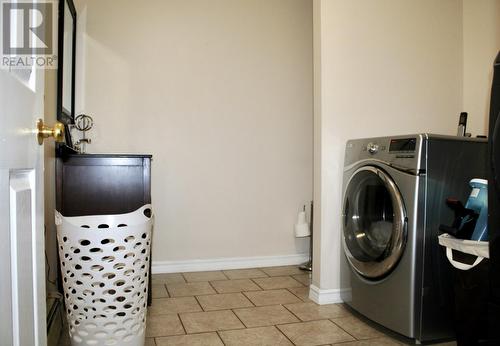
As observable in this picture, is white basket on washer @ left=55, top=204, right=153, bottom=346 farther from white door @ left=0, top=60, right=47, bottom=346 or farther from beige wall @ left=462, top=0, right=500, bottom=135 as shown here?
beige wall @ left=462, top=0, right=500, bottom=135

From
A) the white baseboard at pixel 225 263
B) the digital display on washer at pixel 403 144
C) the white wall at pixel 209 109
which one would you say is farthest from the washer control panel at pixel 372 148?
the white baseboard at pixel 225 263

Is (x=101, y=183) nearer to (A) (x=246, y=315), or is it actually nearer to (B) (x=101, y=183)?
(B) (x=101, y=183)

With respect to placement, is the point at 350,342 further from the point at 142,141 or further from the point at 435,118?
the point at 142,141

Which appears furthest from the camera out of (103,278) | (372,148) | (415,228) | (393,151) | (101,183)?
(101,183)

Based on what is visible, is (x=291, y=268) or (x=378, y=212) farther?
(x=291, y=268)

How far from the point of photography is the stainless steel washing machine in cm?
189

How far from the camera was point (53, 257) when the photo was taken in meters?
2.25

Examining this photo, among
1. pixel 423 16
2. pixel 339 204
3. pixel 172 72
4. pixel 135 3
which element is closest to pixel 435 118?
pixel 423 16

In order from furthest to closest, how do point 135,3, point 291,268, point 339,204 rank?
1. point 291,268
2. point 135,3
3. point 339,204

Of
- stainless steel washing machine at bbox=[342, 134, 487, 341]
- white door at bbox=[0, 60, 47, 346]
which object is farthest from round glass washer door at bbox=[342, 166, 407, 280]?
white door at bbox=[0, 60, 47, 346]

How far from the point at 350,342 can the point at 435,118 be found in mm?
1603

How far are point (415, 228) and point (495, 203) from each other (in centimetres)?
92

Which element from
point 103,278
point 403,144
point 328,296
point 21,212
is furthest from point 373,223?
point 21,212

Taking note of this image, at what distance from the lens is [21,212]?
2.49ft
